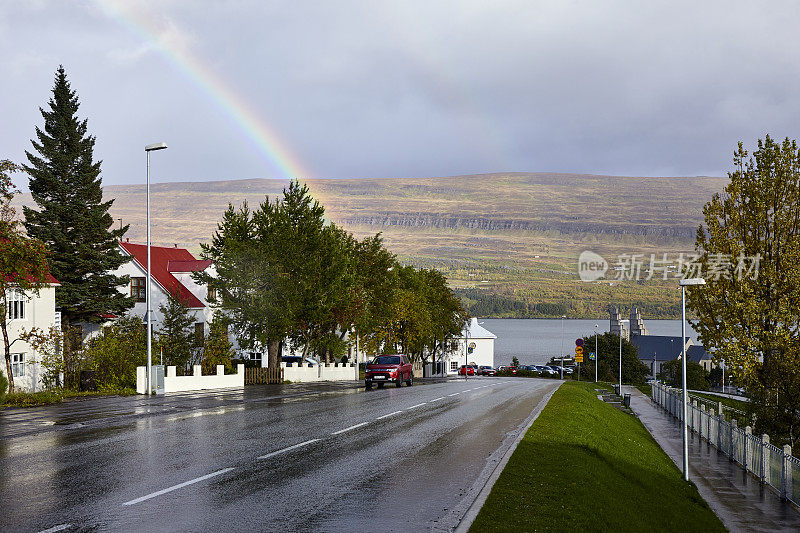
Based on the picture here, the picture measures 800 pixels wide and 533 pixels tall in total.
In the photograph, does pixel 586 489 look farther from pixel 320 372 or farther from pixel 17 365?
pixel 320 372

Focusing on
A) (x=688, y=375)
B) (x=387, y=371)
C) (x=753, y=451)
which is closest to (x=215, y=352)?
(x=387, y=371)

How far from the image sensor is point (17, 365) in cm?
4559

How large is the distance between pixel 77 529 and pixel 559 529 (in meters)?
5.57

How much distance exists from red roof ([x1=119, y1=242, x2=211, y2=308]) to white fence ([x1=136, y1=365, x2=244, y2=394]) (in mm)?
18221

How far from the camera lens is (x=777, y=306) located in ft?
92.1

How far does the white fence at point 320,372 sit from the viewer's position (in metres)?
53.2

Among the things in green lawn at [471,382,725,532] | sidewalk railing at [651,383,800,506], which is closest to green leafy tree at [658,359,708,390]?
sidewalk railing at [651,383,800,506]

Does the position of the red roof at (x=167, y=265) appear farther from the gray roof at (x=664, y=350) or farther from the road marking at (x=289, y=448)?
the gray roof at (x=664, y=350)

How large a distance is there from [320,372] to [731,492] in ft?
136

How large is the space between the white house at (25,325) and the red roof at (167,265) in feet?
44.8

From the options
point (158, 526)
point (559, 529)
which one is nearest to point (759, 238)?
point (559, 529)

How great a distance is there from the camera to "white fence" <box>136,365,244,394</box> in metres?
33.3

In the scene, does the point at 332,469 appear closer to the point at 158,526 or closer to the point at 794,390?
the point at 158,526

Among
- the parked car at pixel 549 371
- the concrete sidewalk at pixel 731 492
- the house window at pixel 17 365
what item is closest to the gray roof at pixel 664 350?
the parked car at pixel 549 371
